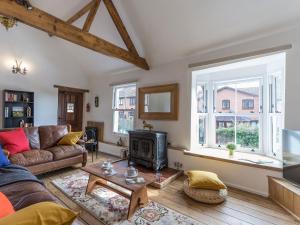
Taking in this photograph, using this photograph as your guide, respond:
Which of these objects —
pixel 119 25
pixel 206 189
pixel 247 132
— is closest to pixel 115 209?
pixel 206 189

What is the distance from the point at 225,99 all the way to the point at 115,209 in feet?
9.93

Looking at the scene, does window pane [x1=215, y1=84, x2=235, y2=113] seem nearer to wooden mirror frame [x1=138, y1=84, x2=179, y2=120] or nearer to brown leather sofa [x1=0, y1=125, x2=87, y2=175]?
wooden mirror frame [x1=138, y1=84, x2=179, y2=120]

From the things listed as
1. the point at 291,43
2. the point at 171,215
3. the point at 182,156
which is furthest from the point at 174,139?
the point at 291,43

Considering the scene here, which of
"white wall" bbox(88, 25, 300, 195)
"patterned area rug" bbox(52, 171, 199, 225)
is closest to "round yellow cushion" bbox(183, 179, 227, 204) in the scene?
"patterned area rug" bbox(52, 171, 199, 225)

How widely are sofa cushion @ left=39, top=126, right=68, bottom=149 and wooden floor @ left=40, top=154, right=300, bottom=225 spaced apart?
113 centimetres

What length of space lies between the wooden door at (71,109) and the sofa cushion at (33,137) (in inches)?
73.0

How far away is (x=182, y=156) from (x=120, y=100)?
254cm

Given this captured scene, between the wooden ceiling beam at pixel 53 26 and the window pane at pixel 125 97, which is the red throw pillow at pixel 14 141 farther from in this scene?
the window pane at pixel 125 97

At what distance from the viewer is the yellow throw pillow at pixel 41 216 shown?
2.30 feet

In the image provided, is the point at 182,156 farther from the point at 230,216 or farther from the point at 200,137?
the point at 230,216

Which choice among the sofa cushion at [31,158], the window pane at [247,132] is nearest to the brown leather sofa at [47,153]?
the sofa cushion at [31,158]

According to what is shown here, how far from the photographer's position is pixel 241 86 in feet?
12.0

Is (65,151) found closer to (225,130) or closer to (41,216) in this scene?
(41,216)

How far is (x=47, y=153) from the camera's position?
330 centimetres
